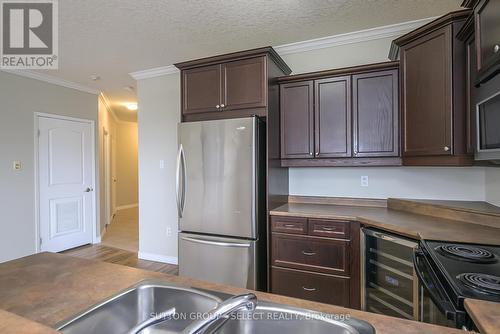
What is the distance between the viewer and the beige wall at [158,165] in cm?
356

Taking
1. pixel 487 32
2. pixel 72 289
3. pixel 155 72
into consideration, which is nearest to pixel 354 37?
pixel 487 32

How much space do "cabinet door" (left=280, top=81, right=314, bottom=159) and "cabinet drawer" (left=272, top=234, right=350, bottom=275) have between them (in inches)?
32.3

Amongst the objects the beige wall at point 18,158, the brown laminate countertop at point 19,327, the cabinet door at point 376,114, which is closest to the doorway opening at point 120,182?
the beige wall at point 18,158

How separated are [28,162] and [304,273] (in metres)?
3.69

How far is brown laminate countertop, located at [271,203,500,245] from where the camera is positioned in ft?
5.11

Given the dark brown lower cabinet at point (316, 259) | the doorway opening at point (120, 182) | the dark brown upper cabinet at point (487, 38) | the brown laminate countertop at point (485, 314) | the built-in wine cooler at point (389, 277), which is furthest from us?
the doorway opening at point (120, 182)

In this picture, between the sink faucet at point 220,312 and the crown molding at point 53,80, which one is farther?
the crown molding at point 53,80

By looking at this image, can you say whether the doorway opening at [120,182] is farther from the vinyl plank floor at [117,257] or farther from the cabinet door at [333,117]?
the cabinet door at [333,117]

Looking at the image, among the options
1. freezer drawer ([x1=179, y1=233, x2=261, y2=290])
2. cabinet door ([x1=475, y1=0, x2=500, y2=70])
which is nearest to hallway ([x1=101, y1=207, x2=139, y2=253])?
freezer drawer ([x1=179, y1=233, x2=261, y2=290])

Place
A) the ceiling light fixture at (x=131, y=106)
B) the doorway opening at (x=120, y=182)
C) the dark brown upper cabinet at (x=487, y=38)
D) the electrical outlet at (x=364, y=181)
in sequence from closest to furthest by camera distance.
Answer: the dark brown upper cabinet at (x=487, y=38)
the electrical outlet at (x=364, y=181)
the doorway opening at (x=120, y=182)
the ceiling light fixture at (x=131, y=106)

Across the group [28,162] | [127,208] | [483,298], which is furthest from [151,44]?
[127,208]

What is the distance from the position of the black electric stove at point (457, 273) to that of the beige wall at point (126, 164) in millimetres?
7311

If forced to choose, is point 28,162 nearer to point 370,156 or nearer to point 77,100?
point 77,100

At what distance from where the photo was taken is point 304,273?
222cm
